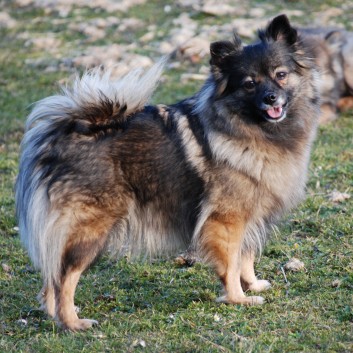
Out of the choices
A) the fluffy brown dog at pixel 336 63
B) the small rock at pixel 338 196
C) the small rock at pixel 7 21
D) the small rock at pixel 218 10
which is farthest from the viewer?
the small rock at pixel 7 21

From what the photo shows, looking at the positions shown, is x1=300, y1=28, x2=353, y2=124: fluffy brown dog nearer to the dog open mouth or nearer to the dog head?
the dog head

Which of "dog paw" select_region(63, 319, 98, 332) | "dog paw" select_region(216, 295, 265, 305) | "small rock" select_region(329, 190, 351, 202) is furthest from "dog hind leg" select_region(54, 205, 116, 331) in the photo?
"small rock" select_region(329, 190, 351, 202)

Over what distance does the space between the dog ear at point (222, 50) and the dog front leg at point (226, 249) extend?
3.60ft

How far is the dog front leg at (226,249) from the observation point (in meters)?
5.18

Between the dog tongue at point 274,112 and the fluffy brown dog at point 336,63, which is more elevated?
the dog tongue at point 274,112

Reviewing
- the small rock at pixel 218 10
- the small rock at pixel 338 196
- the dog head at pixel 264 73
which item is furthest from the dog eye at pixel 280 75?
the small rock at pixel 218 10

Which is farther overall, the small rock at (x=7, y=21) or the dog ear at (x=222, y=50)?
the small rock at (x=7, y=21)

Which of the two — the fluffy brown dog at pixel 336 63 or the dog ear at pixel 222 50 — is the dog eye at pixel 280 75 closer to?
the dog ear at pixel 222 50

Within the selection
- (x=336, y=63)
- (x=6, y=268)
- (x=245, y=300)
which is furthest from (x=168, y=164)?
(x=336, y=63)

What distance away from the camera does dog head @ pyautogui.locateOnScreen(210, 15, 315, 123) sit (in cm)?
514

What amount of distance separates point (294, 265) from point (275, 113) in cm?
132

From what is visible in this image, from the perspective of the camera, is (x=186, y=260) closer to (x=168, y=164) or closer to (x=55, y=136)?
(x=168, y=164)

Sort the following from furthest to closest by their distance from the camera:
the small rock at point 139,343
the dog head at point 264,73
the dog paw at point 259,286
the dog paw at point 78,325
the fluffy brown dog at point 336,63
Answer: the fluffy brown dog at point 336,63 < the dog paw at point 259,286 < the dog head at point 264,73 < the dog paw at point 78,325 < the small rock at point 139,343

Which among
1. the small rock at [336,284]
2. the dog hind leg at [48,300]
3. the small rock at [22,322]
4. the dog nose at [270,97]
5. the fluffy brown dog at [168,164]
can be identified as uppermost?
the dog nose at [270,97]
